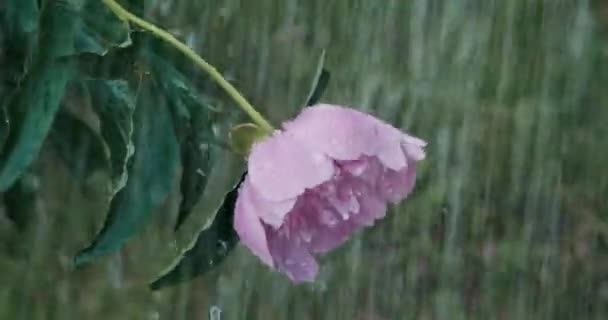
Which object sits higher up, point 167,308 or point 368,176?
point 368,176

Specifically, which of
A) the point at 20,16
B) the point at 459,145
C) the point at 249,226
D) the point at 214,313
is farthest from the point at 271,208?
the point at 459,145

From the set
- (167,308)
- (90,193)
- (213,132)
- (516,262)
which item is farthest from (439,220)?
(213,132)

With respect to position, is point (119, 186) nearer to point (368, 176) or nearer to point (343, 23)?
point (368, 176)

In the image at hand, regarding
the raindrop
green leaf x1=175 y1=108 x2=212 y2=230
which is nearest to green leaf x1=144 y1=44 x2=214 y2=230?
green leaf x1=175 y1=108 x2=212 y2=230

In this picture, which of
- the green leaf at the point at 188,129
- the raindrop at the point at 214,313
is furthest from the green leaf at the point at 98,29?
the raindrop at the point at 214,313

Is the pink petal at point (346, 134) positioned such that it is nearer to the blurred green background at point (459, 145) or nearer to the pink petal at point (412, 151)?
the pink petal at point (412, 151)

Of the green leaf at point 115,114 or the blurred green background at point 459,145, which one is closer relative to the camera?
the green leaf at point 115,114
